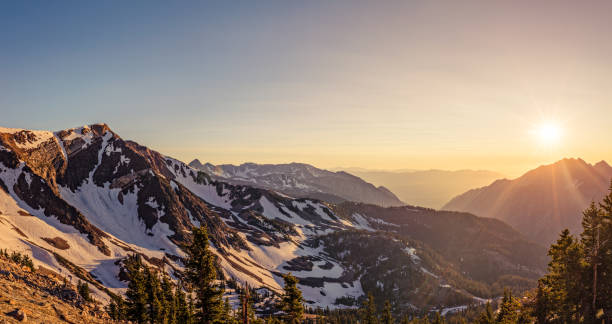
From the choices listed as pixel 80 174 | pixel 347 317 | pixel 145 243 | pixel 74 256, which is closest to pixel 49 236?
pixel 74 256

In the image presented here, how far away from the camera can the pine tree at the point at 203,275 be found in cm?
3275

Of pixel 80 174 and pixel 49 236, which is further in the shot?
pixel 80 174

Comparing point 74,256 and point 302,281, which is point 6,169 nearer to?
point 74,256

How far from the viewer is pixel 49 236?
110562mm

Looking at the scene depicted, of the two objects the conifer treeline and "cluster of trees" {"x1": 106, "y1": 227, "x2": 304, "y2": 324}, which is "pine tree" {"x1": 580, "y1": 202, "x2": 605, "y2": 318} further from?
"cluster of trees" {"x1": 106, "y1": 227, "x2": 304, "y2": 324}

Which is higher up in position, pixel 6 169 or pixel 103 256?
pixel 6 169

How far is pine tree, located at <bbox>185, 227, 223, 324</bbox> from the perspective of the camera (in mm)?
32750

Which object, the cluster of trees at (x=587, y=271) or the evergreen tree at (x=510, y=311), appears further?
the evergreen tree at (x=510, y=311)

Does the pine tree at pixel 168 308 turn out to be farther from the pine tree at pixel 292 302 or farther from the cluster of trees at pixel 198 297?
the pine tree at pixel 292 302

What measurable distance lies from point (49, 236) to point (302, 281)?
125564mm

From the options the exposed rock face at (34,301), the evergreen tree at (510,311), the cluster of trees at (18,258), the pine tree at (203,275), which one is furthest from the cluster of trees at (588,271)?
the cluster of trees at (18,258)

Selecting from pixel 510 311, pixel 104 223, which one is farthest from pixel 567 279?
pixel 104 223

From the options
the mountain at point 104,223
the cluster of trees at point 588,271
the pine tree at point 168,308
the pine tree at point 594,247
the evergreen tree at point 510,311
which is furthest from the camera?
the mountain at point 104,223

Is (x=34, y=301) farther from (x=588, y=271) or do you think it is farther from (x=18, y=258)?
(x=588, y=271)
